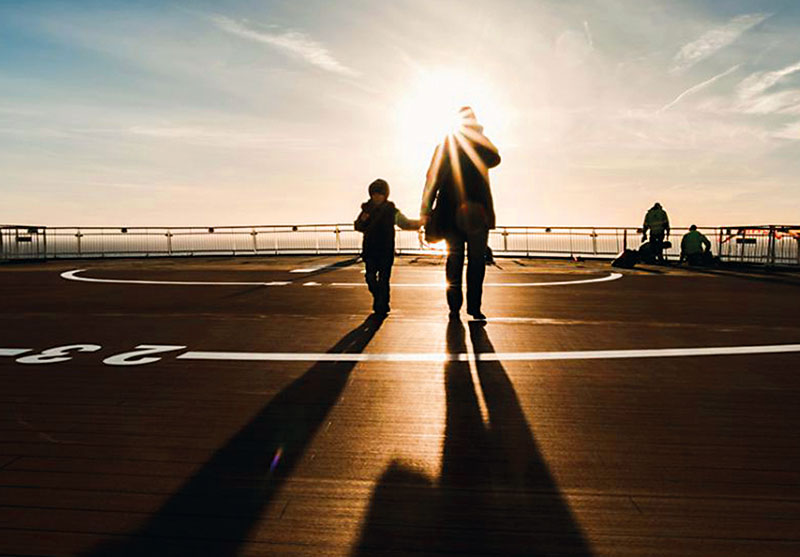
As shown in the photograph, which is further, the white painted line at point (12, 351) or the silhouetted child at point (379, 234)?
the silhouetted child at point (379, 234)

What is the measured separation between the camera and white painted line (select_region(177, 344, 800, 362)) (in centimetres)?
508

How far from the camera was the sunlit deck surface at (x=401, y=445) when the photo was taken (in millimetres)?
2174

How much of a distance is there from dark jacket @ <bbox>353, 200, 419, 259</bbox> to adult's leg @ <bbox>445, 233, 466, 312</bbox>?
2.95 ft

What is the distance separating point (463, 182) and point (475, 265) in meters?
0.98

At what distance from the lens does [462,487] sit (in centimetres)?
254

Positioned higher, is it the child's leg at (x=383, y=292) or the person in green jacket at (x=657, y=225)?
the person in green jacket at (x=657, y=225)

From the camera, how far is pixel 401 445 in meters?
3.05

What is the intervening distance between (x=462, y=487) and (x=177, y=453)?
135 centimetres

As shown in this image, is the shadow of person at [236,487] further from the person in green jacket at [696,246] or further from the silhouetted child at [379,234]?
the person in green jacket at [696,246]

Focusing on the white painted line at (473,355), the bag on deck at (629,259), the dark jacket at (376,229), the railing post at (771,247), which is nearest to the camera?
the white painted line at (473,355)

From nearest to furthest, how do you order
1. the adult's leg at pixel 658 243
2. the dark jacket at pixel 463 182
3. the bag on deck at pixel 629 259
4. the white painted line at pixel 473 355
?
the white painted line at pixel 473 355, the dark jacket at pixel 463 182, the bag on deck at pixel 629 259, the adult's leg at pixel 658 243

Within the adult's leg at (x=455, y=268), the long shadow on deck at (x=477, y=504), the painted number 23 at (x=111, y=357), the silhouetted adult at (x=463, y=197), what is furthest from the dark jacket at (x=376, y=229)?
the long shadow on deck at (x=477, y=504)

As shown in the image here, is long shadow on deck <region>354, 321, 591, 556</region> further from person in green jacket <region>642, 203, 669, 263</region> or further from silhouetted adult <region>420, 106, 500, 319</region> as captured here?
person in green jacket <region>642, 203, 669, 263</region>

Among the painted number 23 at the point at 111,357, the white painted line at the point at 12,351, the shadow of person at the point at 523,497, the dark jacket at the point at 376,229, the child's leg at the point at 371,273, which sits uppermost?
the dark jacket at the point at 376,229
